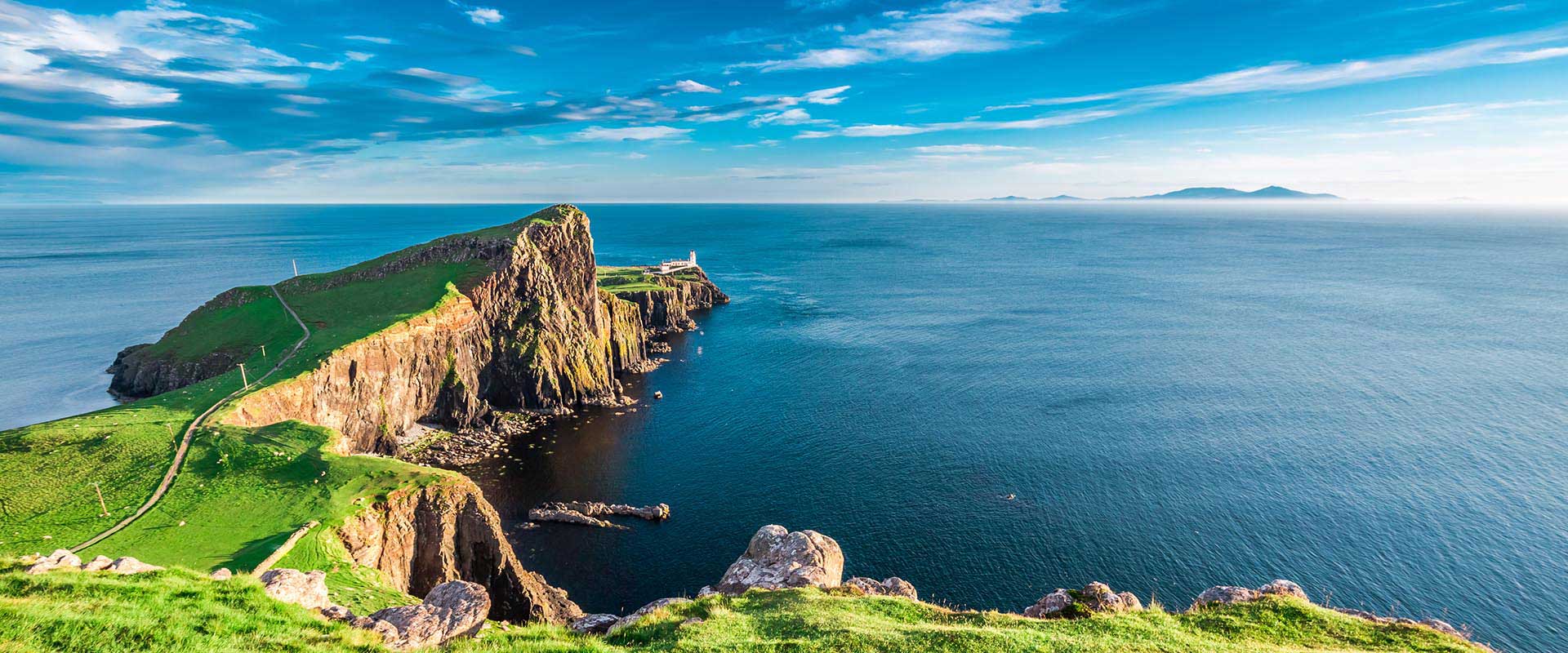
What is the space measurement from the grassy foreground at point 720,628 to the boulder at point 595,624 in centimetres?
264

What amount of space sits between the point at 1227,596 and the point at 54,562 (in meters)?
44.5

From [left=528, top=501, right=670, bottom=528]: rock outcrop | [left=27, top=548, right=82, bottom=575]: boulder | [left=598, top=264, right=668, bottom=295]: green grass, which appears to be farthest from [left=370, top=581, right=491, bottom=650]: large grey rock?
[left=598, top=264, right=668, bottom=295]: green grass

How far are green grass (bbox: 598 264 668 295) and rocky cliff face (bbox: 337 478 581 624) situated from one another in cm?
10132

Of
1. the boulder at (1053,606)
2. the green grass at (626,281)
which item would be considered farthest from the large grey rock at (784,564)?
the green grass at (626,281)

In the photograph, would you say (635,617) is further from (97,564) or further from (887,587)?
(97,564)

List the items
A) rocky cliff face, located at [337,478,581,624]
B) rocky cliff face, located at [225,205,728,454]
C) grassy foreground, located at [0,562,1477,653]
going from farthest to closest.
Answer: rocky cliff face, located at [225,205,728,454] → rocky cliff face, located at [337,478,581,624] → grassy foreground, located at [0,562,1477,653]

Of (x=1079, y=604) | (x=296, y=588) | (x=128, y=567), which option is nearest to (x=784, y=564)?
(x=1079, y=604)

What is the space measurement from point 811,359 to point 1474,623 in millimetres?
79327

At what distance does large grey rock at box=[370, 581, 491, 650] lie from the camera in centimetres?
2130

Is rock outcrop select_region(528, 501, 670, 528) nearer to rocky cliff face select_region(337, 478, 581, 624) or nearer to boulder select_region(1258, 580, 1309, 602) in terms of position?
rocky cliff face select_region(337, 478, 581, 624)

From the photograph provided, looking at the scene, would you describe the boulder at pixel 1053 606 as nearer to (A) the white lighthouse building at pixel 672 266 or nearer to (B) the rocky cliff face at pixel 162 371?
(B) the rocky cliff face at pixel 162 371

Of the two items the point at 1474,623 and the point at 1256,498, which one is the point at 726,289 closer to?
the point at 1256,498

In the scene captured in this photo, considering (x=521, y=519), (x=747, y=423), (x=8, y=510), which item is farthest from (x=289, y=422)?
(x=747, y=423)

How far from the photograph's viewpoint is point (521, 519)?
189ft
